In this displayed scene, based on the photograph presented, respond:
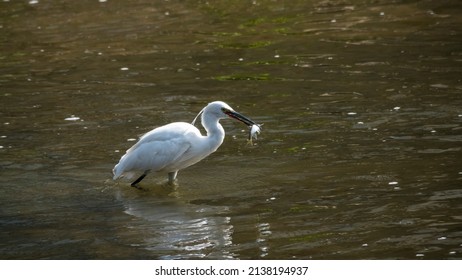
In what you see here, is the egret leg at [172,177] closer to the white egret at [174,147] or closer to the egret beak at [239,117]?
the white egret at [174,147]

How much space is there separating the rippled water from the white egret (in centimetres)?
32

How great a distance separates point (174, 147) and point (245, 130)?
2467 millimetres

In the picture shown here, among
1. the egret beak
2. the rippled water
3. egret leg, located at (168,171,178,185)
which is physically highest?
the egret beak

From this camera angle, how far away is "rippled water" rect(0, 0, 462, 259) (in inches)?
374

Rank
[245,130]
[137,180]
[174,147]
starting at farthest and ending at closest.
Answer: [245,130], [137,180], [174,147]

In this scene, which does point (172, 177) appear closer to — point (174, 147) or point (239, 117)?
point (174, 147)

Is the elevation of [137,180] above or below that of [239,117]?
below

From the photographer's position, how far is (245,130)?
13711 mm

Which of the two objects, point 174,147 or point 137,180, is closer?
point 174,147

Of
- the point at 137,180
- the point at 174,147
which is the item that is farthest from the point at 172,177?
the point at 174,147

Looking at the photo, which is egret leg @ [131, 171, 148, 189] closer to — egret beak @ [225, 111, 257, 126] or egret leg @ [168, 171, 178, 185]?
egret leg @ [168, 171, 178, 185]

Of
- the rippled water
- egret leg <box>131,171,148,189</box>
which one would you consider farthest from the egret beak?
egret leg <box>131,171,148,189</box>

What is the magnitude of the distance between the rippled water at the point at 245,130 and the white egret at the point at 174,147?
317 millimetres
